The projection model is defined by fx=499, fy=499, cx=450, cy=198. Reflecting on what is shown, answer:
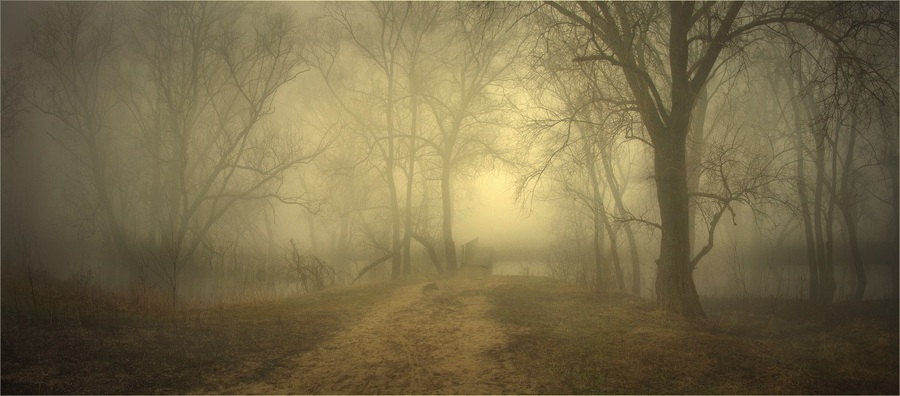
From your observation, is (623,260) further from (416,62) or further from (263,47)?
(263,47)

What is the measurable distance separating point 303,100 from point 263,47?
6620mm

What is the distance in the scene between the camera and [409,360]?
652 cm

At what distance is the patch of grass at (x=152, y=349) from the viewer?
530 cm

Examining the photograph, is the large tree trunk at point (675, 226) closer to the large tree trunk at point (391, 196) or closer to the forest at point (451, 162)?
the forest at point (451, 162)

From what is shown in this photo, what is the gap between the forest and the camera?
28.3 ft

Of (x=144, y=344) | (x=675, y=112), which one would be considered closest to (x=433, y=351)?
(x=144, y=344)

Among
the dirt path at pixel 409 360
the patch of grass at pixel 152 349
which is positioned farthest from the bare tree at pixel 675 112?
the patch of grass at pixel 152 349

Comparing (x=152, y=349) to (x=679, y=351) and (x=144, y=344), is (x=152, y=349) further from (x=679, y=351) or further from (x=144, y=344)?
(x=679, y=351)

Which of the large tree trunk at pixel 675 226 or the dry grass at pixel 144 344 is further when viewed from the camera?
the large tree trunk at pixel 675 226

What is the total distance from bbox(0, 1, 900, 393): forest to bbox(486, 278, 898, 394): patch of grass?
0.11 meters

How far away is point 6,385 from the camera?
16.3 ft

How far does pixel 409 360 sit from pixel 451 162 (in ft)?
44.1

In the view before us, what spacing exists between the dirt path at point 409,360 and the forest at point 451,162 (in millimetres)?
90

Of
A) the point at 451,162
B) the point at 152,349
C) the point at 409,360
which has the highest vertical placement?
the point at 451,162
